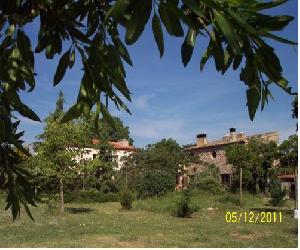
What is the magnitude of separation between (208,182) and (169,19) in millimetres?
32059

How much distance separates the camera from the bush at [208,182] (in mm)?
31438

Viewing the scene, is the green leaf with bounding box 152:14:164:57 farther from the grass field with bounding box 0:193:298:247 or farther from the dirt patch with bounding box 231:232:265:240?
the dirt patch with bounding box 231:232:265:240

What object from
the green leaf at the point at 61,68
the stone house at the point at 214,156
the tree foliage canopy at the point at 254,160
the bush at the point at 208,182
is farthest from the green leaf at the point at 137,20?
the stone house at the point at 214,156

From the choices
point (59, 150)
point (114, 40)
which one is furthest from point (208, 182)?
point (114, 40)

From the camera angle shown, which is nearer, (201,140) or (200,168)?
(200,168)

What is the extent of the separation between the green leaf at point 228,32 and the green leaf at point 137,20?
141 millimetres

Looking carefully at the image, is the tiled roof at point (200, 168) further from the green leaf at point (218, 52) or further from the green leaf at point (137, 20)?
the green leaf at point (137, 20)

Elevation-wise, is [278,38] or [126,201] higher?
[278,38]

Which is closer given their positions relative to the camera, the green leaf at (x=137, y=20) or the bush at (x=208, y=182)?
the green leaf at (x=137, y=20)

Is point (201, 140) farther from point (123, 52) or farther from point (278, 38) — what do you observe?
point (278, 38)

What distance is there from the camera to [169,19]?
943 millimetres

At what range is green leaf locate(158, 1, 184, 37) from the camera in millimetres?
943
